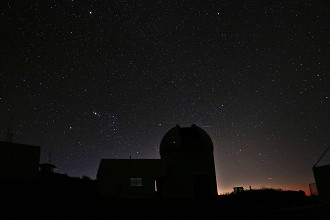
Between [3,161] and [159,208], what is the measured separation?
1171 centimetres

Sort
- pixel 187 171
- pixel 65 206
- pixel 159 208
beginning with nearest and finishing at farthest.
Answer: pixel 65 206
pixel 159 208
pixel 187 171

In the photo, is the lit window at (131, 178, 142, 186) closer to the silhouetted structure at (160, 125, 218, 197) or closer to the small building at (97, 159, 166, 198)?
the small building at (97, 159, 166, 198)

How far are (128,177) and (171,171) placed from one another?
13.3ft

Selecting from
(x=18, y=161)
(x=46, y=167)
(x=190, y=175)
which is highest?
(x=46, y=167)

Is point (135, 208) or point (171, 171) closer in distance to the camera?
point (135, 208)

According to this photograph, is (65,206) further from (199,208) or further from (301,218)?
(301,218)

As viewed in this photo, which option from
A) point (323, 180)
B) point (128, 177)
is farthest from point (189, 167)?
point (323, 180)

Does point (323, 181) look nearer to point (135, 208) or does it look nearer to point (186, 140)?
point (135, 208)

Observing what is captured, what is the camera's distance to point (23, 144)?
21062 millimetres

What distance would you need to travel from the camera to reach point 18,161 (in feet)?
67.6

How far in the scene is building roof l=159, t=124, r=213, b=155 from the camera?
2488 cm

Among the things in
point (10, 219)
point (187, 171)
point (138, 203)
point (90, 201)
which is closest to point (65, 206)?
point (90, 201)

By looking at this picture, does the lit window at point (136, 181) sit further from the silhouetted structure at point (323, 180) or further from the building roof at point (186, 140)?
the silhouetted structure at point (323, 180)

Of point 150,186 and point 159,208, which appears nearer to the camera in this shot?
point 159,208
